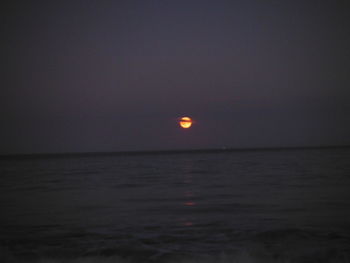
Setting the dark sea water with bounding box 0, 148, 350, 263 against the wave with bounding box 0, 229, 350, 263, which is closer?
the wave with bounding box 0, 229, 350, 263

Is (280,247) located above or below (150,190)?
below

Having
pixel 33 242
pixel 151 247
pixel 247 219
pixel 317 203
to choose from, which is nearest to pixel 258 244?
pixel 151 247

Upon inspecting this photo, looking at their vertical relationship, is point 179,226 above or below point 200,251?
above

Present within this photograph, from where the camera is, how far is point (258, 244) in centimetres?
876

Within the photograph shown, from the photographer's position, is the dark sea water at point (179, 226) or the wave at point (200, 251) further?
the dark sea water at point (179, 226)

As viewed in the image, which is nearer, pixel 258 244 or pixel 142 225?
pixel 258 244

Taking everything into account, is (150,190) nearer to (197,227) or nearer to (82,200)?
(82,200)

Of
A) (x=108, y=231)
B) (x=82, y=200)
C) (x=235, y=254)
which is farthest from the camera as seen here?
(x=82, y=200)

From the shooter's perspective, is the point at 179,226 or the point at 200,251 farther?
the point at 179,226

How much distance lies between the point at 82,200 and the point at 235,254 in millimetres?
11399

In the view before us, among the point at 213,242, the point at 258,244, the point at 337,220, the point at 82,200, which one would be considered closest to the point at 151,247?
the point at 213,242

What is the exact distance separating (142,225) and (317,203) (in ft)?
23.3

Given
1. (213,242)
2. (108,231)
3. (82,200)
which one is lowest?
(213,242)

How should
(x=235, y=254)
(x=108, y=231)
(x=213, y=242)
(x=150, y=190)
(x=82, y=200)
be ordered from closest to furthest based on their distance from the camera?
(x=235, y=254) < (x=213, y=242) < (x=108, y=231) < (x=82, y=200) < (x=150, y=190)
